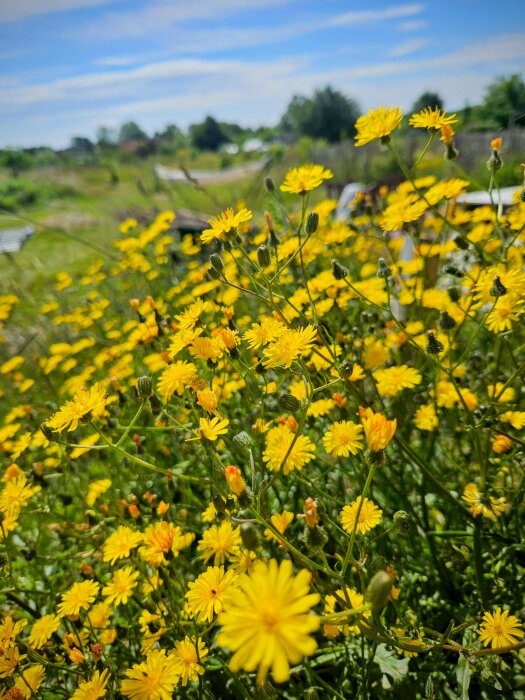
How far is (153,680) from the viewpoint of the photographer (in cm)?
134

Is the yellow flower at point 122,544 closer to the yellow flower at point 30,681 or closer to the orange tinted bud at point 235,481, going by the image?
the yellow flower at point 30,681

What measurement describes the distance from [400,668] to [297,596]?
1068mm

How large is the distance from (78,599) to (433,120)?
2371mm

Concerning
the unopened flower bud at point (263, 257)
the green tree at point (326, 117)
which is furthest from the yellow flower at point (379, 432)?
the green tree at point (326, 117)

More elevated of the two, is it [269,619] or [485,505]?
[269,619]

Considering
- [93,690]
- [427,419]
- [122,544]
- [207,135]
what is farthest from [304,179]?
[207,135]

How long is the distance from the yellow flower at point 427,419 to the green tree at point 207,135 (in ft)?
219

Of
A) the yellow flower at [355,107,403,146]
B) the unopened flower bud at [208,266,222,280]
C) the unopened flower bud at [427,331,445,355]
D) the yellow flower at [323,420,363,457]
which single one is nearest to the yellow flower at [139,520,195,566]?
the yellow flower at [323,420,363,457]

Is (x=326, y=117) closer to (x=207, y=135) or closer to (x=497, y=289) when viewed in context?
(x=207, y=135)

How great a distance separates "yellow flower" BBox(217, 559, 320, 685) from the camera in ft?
2.48

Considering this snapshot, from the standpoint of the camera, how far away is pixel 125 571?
1794 mm

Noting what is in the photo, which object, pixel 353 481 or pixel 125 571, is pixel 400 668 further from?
pixel 125 571

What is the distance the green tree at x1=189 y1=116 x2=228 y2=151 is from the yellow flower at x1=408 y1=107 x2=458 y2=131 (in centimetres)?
6656

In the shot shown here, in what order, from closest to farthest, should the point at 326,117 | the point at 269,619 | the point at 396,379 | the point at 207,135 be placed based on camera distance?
the point at 269,619 < the point at 396,379 < the point at 326,117 < the point at 207,135
